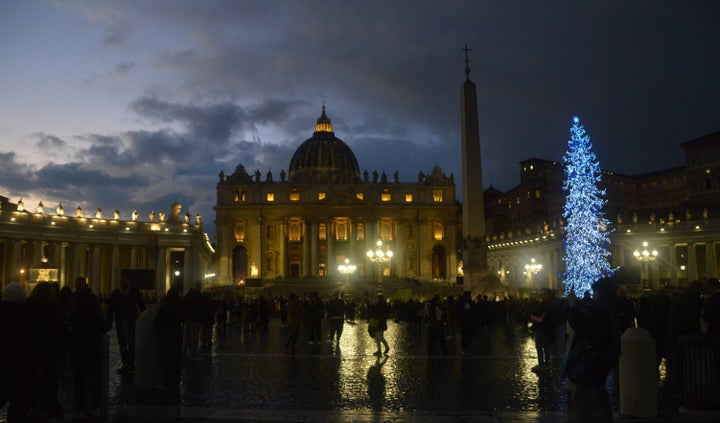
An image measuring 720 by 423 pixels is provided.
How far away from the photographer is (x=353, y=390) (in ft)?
33.9

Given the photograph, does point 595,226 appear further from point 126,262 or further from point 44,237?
point 126,262

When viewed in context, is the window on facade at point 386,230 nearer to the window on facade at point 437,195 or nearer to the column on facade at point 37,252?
the window on facade at point 437,195

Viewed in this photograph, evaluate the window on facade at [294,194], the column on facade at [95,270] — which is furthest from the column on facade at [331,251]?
the column on facade at [95,270]

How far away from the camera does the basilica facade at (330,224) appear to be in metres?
86.0

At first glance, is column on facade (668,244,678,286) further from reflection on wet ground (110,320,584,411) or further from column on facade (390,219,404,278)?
reflection on wet ground (110,320,584,411)

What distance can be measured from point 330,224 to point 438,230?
15.7 meters

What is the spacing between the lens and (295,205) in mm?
86188

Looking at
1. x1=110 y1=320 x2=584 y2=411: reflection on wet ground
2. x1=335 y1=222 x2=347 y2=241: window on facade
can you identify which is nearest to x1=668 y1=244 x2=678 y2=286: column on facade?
x1=110 y1=320 x2=584 y2=411: reflection on wet ground

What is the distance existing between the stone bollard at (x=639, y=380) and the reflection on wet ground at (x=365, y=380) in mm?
1006

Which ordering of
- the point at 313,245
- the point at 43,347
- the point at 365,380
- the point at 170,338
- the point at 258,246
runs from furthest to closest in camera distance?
the point at 258,246
the point at 313,245
the point at 365,380
the point at 170,338
the point at 43,347

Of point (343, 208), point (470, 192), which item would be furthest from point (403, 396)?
point (343, 208)

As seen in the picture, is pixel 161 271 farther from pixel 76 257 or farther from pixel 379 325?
pixel 379 325

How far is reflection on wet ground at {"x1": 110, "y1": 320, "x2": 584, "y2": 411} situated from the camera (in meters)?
9.25

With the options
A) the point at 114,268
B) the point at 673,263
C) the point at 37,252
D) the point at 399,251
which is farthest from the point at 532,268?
the point at 37,252
